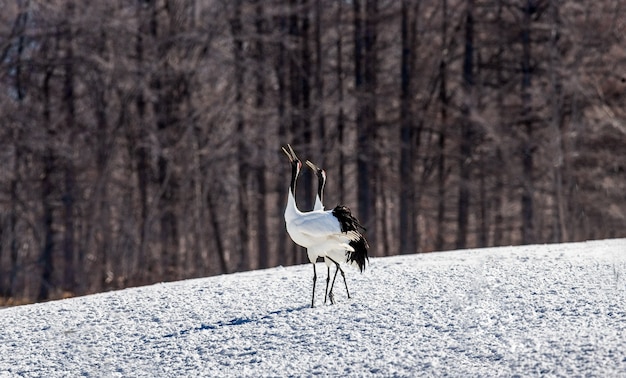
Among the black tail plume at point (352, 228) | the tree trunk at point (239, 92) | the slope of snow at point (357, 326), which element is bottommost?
the slope of snow at point (357, 326)

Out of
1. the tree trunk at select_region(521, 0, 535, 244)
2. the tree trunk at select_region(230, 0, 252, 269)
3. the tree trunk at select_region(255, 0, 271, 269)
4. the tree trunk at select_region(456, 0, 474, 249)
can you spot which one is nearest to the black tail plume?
the tree trunk at select_region(255, 0, 271, 269)

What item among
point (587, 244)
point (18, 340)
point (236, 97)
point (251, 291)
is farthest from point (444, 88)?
point (18, 340)

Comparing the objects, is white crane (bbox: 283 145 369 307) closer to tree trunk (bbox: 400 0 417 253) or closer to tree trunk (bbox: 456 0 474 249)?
tree trunk (bbox: 400 0 417 253)

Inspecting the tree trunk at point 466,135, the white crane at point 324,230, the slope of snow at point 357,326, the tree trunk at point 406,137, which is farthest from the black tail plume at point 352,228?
the tree trunk at point 466,135

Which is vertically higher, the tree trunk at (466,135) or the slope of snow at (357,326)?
the tree trunk at (466,135)

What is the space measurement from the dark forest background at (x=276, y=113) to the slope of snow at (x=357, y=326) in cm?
1447

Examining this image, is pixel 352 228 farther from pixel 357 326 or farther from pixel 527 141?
pixel 527 141

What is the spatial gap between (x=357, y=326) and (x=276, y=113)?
1929 centimetres

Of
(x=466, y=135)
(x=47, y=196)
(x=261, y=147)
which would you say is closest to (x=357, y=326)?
(x=261, y=147)

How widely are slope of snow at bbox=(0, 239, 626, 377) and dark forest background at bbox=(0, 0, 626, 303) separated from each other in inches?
570

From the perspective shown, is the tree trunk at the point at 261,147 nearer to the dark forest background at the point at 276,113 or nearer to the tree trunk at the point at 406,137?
the dark forest background at the point at 276,113

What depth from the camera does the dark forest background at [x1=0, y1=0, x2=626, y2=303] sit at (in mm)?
26781

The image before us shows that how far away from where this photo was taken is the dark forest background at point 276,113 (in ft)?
87.9

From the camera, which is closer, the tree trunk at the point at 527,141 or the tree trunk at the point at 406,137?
the tree trunk at the point at 527,141
